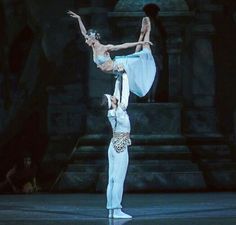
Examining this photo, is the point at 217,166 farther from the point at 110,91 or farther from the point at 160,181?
the point at 110,91

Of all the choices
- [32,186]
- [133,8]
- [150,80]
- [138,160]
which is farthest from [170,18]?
[150,80]

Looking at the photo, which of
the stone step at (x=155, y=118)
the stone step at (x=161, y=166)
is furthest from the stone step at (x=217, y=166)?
the stone step at (x=155, y=118)

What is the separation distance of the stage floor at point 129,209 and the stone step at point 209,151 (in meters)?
1.45

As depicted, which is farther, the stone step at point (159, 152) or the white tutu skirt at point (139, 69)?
the stone step at point (159, 152)

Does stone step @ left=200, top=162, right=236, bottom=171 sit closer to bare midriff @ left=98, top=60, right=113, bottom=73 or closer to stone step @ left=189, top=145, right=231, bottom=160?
stone step @ left=189, top=145, right=231, bottom=160

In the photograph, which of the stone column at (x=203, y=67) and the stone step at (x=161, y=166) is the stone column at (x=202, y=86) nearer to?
the stone column at (x=203, y=67)

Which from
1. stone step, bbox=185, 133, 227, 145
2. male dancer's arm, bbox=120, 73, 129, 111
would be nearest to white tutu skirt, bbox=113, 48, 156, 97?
male dancer's arm, bbox=120, 73, 129, 111

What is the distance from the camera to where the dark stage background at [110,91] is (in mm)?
23188

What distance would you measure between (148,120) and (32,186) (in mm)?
3075

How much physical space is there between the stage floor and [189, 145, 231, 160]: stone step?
145cm

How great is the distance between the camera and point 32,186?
24234mm

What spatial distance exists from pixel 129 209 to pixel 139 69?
2578 millimetres

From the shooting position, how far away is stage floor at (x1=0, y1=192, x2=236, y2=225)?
1563 cm

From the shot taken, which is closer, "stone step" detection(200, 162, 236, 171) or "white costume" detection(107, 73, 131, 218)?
"white costume" detection(107, 73, 131, 218)
